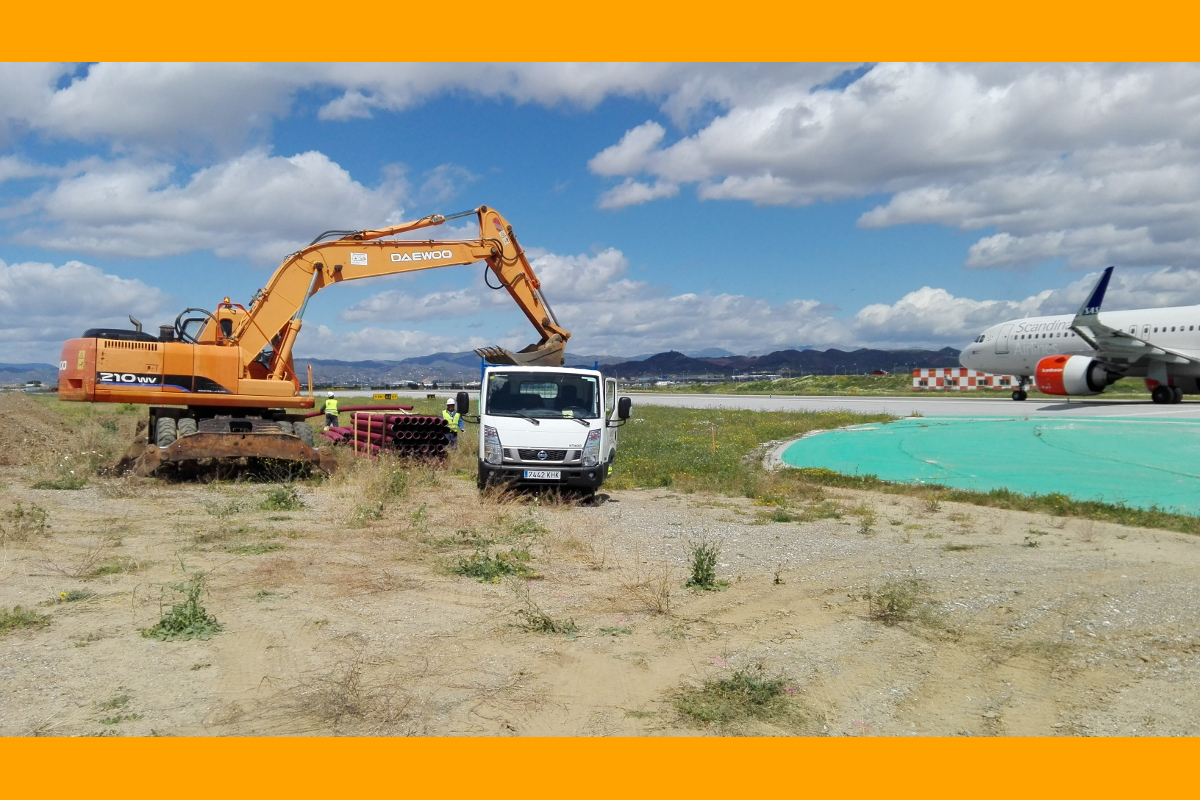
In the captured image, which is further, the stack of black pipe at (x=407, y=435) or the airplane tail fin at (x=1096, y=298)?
the airplane tail fin at (x=1096, y=298)

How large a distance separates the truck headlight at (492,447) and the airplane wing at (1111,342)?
28.4 meters

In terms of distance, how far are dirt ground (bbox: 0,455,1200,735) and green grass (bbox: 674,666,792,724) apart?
0.07 metres

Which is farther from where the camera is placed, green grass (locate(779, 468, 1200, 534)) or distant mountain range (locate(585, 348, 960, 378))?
distant mountain range (locate(585, 348, 960, 378))

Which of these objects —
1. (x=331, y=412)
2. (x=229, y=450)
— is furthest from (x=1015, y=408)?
(x=229, y=450)

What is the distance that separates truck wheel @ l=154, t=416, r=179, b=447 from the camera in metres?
15.7

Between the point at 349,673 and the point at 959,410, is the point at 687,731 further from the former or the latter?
the point at 959,410

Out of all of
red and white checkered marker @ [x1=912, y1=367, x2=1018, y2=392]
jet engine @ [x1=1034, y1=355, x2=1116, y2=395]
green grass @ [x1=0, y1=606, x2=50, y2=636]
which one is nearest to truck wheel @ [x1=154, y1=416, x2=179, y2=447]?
green grass @ [x1=0, y1=606, x2=50, y2=636]

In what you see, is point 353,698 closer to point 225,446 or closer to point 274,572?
point 274,572

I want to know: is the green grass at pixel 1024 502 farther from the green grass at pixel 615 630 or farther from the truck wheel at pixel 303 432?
the truck wheel at pixel 303 432

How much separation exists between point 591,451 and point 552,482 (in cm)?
74

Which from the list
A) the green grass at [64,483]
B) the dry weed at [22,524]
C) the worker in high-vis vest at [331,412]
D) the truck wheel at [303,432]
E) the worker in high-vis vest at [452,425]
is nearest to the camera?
the dry weed at [22,524]

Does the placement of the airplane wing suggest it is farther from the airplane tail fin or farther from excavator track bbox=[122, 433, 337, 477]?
excavator track bbox=[122, 433, 337, 477]

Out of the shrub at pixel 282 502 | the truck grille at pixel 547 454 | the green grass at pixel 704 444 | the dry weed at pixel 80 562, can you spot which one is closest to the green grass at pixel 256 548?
the dry weed at pixel 80 562

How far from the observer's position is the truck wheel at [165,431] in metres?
15.7
